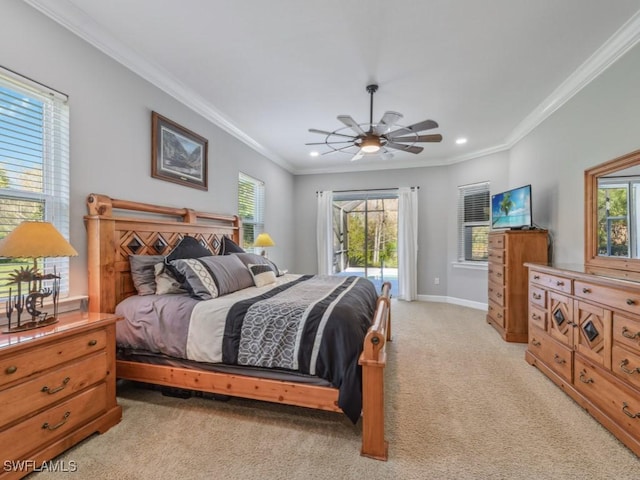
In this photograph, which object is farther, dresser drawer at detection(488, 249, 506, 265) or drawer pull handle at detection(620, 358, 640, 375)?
dresser drawer at detection(488, 249, 506, 265)

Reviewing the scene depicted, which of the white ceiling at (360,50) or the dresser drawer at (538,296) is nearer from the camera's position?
the white ceiling at (360,50)

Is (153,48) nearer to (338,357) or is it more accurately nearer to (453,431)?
(338,357)

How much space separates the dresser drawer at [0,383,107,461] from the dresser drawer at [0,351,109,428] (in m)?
0.05

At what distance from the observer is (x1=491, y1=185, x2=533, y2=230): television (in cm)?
367

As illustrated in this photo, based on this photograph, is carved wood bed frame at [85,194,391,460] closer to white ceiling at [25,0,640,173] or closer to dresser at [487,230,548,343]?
white ceiling at [25,0,640,173]

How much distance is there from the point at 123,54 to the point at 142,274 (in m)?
1.86

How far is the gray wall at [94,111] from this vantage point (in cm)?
190

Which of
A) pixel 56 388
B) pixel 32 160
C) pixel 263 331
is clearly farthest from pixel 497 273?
pixel 32 160

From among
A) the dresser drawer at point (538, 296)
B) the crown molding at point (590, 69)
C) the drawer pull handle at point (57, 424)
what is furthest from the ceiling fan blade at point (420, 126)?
the drawer pull handle at point (57, 424)

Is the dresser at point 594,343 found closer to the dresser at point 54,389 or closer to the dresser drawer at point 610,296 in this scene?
the dresser drawer at point 610,296

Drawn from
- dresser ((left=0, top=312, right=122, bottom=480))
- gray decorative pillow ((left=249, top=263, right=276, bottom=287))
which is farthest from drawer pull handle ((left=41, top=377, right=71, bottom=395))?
gray decorative pillow ((left=249, top=263, right=276, bottom=287))

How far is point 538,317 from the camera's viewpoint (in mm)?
2812

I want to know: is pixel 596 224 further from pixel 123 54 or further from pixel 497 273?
pixel 123 54

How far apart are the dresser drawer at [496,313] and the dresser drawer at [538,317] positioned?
2.63 feet
